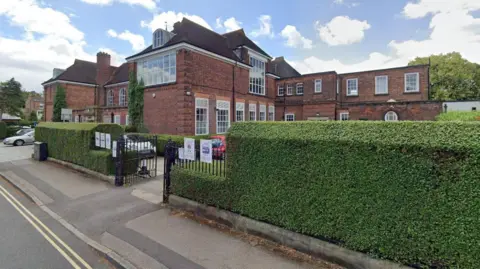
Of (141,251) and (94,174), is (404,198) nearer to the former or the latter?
(141,251)

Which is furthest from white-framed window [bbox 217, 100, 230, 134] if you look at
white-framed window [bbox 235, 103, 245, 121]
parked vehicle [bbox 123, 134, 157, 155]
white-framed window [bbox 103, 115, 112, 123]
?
white-framed window [bbox 103, 115, 112, 123]

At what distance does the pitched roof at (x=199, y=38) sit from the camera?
18.6m

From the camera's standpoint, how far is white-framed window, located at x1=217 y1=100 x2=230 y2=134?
2006cm

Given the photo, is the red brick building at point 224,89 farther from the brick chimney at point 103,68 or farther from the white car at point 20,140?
the white car at point 20,140

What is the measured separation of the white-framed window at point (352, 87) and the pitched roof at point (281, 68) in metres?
9.96

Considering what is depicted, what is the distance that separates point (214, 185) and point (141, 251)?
197 cm

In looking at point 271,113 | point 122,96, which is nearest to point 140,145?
point 271,113

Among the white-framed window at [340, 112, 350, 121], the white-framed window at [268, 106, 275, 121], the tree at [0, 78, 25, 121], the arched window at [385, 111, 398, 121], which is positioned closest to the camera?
the arched window at [385, 111, 398, 121]

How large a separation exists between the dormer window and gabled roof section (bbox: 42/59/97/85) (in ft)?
68.6

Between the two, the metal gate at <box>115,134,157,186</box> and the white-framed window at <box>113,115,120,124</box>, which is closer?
the metal gate at <box>115,134,157,186</box>

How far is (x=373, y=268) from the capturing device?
11.6ft

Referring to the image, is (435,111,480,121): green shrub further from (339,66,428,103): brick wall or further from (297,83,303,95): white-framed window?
(297,83,303,95): white-framed window

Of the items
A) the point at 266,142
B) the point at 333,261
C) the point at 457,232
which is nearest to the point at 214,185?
the point at 266,142

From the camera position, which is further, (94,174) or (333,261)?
(94,174)
